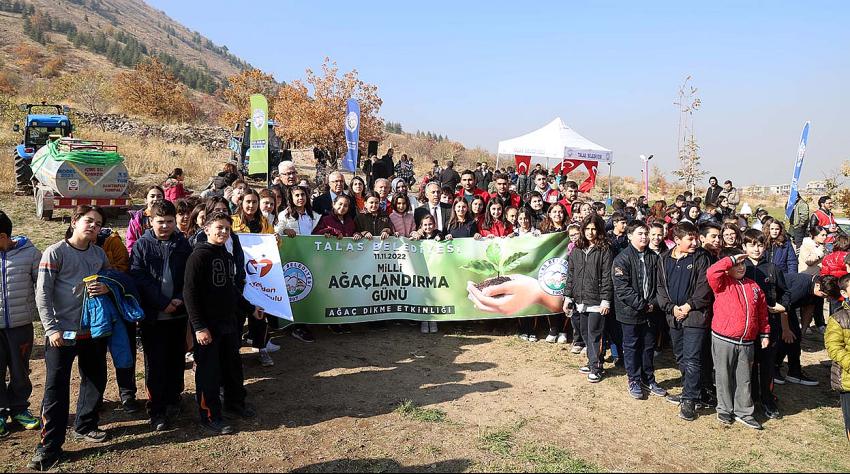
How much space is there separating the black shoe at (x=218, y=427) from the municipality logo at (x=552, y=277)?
4457mm

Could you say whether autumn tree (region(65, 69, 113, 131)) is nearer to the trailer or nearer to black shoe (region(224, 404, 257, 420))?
the trailer

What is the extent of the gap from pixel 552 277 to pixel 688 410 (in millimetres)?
2658

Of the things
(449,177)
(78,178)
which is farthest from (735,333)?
(78,178)

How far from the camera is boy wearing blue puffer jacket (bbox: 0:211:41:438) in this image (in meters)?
4.14

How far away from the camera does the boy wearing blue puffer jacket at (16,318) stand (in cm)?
414

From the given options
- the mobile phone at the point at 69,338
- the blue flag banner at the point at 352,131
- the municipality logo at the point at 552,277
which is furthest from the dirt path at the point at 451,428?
the blue flag banner at the point at 352,131

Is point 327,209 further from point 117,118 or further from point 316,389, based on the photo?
point 117,118

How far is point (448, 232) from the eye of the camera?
25.1 ft

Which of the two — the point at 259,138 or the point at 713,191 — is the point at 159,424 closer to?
the point at 259,138

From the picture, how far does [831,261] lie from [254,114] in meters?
10.5

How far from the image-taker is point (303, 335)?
22.8 feet

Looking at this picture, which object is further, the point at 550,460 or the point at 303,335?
the point at 303,335

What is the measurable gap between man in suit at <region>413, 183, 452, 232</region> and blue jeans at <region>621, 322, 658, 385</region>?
3134 millimetres

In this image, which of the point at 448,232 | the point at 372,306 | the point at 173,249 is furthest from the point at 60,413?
the point at 448,232
